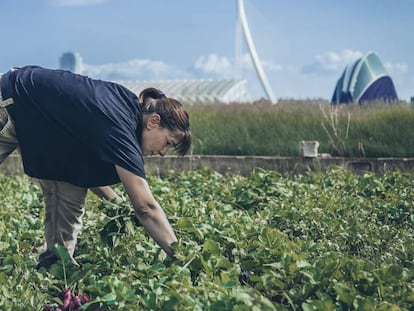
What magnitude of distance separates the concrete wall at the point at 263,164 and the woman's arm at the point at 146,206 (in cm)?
547

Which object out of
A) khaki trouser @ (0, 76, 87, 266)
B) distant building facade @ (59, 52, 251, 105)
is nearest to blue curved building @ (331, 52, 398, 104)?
distant building facade @ (59, 52, 251, 105)

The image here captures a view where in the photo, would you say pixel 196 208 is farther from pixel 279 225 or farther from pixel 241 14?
pixel 241 14

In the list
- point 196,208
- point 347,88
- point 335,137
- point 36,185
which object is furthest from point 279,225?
point 347,88

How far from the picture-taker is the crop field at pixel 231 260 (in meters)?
3.10

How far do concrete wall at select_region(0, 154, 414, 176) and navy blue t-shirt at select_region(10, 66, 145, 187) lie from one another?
16.9 ft

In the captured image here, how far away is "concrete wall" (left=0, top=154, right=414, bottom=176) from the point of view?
9234 millimetres

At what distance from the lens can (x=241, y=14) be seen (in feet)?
126

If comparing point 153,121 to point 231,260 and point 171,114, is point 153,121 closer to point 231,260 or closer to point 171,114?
point 171,114

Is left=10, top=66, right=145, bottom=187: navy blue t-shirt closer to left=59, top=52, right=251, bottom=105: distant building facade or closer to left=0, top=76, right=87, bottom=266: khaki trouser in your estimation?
left=0, top=76, right=87, bottom=266: khaki trouser

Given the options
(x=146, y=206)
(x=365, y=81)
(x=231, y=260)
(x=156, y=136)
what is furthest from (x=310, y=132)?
(x=365, y=81)

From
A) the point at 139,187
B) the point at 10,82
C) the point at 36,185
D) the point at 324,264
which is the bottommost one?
the point at 36,185

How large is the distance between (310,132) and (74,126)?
7208 millimetres

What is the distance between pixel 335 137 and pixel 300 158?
3.54 ft

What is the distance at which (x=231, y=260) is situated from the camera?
3.99 meters
